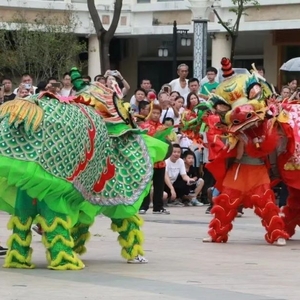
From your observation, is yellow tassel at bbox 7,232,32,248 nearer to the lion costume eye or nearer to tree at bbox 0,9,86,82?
the lion costume eye

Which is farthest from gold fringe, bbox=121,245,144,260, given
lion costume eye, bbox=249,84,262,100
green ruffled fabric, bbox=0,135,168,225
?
lion costume eye, bbox=249,84,262,100

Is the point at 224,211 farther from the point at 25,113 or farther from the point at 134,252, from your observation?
the point at 25,113

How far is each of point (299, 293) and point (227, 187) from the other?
11.3 ft

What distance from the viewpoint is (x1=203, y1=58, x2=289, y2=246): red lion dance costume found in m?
11.2

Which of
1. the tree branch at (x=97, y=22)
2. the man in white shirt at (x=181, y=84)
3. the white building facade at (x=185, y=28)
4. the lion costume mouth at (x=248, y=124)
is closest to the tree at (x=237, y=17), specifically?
the white building facade at (x=185, y=28)

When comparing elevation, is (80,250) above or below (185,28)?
below

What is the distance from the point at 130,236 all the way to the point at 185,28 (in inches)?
917

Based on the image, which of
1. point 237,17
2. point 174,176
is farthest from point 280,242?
point 237,17

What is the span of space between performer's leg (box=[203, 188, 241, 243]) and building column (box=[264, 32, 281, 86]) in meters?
20.9

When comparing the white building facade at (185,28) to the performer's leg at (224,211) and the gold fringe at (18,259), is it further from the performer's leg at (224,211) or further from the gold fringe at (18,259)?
the gold fringe at (18,259)

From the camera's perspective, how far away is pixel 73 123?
902 cm

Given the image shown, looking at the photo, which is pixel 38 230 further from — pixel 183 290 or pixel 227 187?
pixel 183 290

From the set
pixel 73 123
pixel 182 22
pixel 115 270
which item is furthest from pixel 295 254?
pixel 182 22

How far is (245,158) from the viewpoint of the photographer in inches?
459
